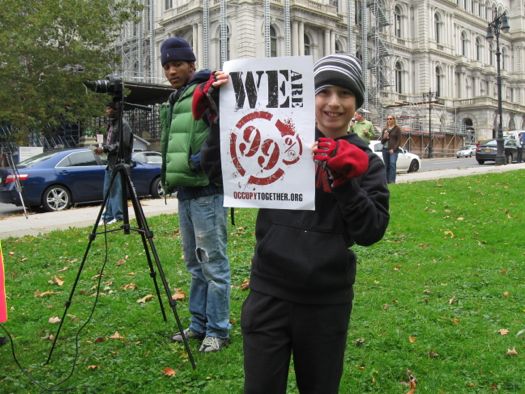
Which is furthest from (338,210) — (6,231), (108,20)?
(108,20)

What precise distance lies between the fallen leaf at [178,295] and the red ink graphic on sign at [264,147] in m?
3.38

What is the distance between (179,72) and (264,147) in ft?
6.46

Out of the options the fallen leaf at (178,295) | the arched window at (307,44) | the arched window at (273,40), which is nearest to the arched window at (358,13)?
the arched window at (307,44)

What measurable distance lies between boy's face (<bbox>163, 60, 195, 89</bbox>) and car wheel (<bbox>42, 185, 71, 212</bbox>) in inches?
419

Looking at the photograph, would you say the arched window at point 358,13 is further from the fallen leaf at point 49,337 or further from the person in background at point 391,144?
the fallen leaf at point 49,337

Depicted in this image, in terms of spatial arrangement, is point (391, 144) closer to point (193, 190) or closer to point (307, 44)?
point (193, 190)

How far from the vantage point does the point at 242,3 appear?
47469 mm

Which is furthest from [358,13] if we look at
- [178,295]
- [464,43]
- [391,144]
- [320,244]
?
[320,244]

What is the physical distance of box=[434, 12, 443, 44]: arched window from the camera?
2811 inches

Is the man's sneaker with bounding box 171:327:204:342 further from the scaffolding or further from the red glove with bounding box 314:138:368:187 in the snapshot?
the scaffolding

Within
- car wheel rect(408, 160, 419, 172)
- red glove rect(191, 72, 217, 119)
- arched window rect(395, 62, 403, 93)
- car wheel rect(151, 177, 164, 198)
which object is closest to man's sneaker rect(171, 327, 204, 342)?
red glove rect(191, 72, 217, 119)

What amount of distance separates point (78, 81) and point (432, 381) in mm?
26054

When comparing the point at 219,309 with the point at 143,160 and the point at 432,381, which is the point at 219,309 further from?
the point at 143,160

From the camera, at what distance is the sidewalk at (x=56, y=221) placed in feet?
34.0
